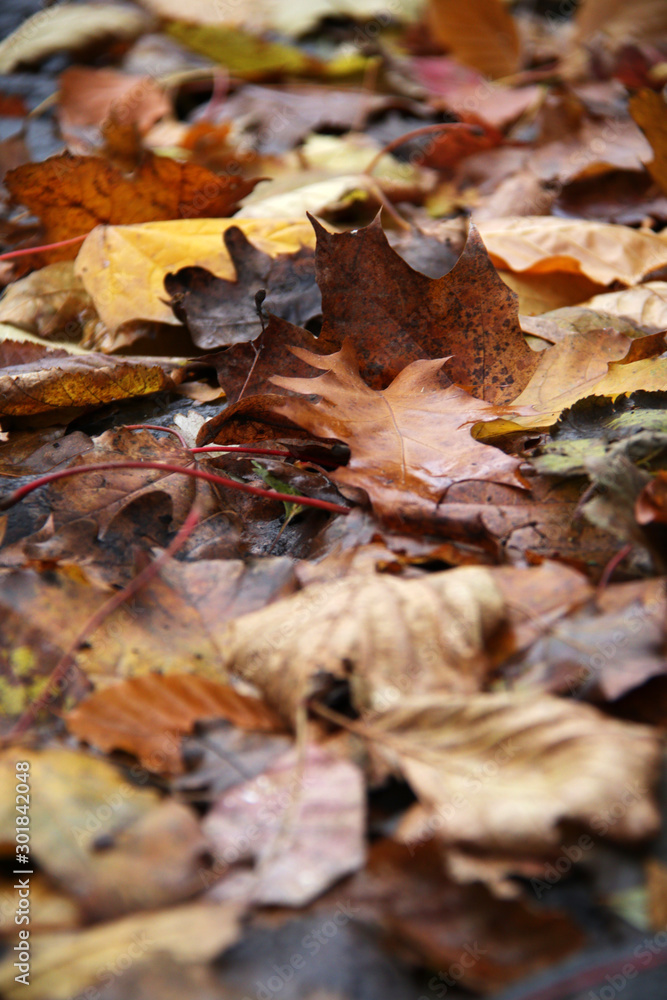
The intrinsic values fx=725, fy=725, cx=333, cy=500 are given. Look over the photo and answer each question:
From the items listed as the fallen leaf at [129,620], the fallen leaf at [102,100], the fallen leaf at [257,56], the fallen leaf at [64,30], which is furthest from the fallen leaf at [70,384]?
the fallen leaf at [64,30]

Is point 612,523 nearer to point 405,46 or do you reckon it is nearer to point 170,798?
point 170,798

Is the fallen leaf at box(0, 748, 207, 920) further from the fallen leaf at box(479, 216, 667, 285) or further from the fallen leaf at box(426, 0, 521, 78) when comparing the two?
the fallen leaf at box(426, 0, 521, 78)

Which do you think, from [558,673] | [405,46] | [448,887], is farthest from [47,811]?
[405,46]

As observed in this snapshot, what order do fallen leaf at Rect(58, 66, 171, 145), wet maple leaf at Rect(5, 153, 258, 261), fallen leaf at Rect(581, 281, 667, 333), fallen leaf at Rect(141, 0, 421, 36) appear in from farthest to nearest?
1. fallen leaf at Rect(141, 0, 421, 36)
2. fallen leaf at Rect(58, 66, 171, 145)
3. wet maple leaf at Rect(5, 153, 258, 261)
4. fallen leaf at Rect(581, 281, 667, 333)

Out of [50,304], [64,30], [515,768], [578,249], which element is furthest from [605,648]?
[64,30]

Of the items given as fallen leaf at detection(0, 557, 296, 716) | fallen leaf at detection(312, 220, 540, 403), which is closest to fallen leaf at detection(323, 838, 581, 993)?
fallen leaf at detection(0, 557, 296, 716)
